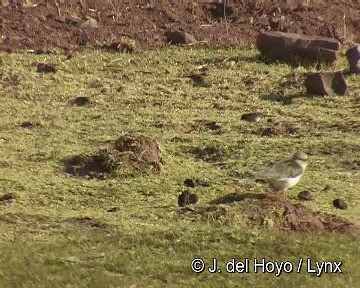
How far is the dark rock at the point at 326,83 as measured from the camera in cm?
916

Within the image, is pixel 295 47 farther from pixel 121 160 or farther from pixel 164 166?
pixel 121 160

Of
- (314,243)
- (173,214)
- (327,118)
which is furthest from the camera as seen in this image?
(327,118)

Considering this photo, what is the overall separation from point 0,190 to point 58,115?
2228 millimetres

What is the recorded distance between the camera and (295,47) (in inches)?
403

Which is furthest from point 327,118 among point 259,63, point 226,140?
point 259,63

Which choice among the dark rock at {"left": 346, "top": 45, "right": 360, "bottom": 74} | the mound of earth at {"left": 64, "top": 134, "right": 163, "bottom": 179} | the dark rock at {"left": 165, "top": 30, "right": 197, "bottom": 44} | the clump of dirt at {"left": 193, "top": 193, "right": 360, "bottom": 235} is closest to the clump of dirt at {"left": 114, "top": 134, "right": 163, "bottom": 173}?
the mound of earth at {"left": 64, "top": 134, "right": 163, "bottom": 179}

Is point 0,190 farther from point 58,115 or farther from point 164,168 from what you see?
point 58,115

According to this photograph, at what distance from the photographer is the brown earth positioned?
11266mm

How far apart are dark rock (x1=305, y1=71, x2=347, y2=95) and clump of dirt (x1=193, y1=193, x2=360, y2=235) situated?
11.7 feet

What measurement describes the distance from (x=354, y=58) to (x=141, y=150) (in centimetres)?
378

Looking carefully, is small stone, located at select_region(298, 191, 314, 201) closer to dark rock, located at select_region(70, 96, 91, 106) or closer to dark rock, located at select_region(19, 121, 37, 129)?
dark rock, located at select_region(19, 121, 37, 129)

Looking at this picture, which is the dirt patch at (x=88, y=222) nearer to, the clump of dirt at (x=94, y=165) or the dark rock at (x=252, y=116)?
the clump of dirt at (x=94, y=165)

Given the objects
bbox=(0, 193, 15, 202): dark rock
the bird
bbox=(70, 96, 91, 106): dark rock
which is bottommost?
bbox=(0, 193, 15, 202): dark rock

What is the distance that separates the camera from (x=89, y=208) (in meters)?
6.17
